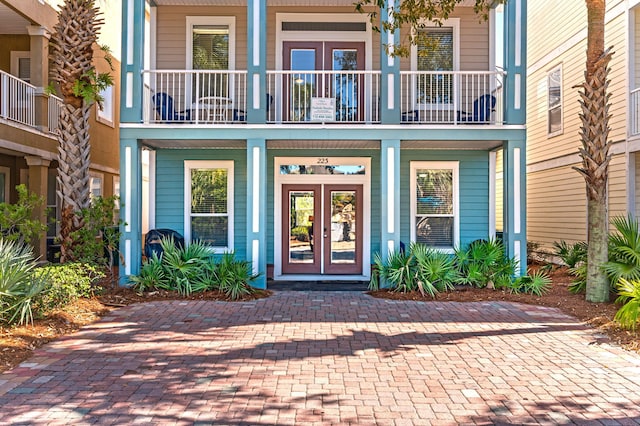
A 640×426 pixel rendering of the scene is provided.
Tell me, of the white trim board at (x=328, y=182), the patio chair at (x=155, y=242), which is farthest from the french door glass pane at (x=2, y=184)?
the white trim board at (x=328, y=182)

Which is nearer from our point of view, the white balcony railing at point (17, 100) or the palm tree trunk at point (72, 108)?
Answer: the palm tree trunk at point (72, 108)

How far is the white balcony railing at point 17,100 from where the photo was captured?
11.7 metres

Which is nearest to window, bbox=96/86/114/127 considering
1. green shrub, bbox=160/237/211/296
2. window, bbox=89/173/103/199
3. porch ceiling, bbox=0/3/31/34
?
window, bbox=89/173/103/199

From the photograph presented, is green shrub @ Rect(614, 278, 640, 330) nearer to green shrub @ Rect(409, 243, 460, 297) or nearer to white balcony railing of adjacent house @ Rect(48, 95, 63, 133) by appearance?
green shrub @ Rect(409, 243, 460, 297)

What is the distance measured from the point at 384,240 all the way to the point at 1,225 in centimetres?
679

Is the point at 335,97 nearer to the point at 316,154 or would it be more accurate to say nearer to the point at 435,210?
the point at 316,154

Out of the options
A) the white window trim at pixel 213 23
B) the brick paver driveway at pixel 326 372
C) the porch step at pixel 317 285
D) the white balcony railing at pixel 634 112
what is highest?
the white window trim at pixel 213 23

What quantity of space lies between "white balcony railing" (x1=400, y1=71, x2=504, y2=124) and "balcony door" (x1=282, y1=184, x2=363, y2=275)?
7.63 feet

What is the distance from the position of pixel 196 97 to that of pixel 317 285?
4765 millimetres

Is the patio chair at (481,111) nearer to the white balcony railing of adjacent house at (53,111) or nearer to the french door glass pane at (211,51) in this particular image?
the french door glass pane at (211,51)

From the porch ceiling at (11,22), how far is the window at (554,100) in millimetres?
14382

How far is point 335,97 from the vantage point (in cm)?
1190

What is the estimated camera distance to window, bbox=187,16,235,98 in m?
12.1

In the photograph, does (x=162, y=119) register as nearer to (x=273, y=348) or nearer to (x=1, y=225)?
(x=1, y=225)
